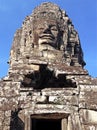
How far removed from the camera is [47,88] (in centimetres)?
1548

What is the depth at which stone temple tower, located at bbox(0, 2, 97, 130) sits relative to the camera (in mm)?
14086

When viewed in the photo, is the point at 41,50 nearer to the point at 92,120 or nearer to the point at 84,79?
the point at 84,79

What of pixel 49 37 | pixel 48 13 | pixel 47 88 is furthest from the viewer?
pixel 48 13

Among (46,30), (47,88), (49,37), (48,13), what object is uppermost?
(48,13)

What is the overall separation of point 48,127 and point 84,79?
326 centimetres

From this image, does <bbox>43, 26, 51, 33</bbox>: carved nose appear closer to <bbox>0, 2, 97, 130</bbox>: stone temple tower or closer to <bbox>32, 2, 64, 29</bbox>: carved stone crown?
<bbox>0, 2, 97, 130</bbox>: stone temple tower

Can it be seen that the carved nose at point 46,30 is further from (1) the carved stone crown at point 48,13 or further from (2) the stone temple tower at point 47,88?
(1) the carved stone crown at point 48,13

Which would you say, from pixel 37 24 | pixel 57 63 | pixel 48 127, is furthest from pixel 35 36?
pixel 48 127

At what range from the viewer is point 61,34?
67.6 ft

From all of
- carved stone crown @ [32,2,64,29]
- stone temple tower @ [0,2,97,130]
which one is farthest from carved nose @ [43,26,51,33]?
carved stone crown @ [32,2,64,29]

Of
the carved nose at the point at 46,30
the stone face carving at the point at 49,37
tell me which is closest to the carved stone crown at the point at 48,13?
the stone face carving at the point at 49,37

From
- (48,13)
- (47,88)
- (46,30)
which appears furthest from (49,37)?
(47,88)

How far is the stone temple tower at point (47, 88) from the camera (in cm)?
1409

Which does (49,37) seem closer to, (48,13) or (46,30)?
(46,30)
